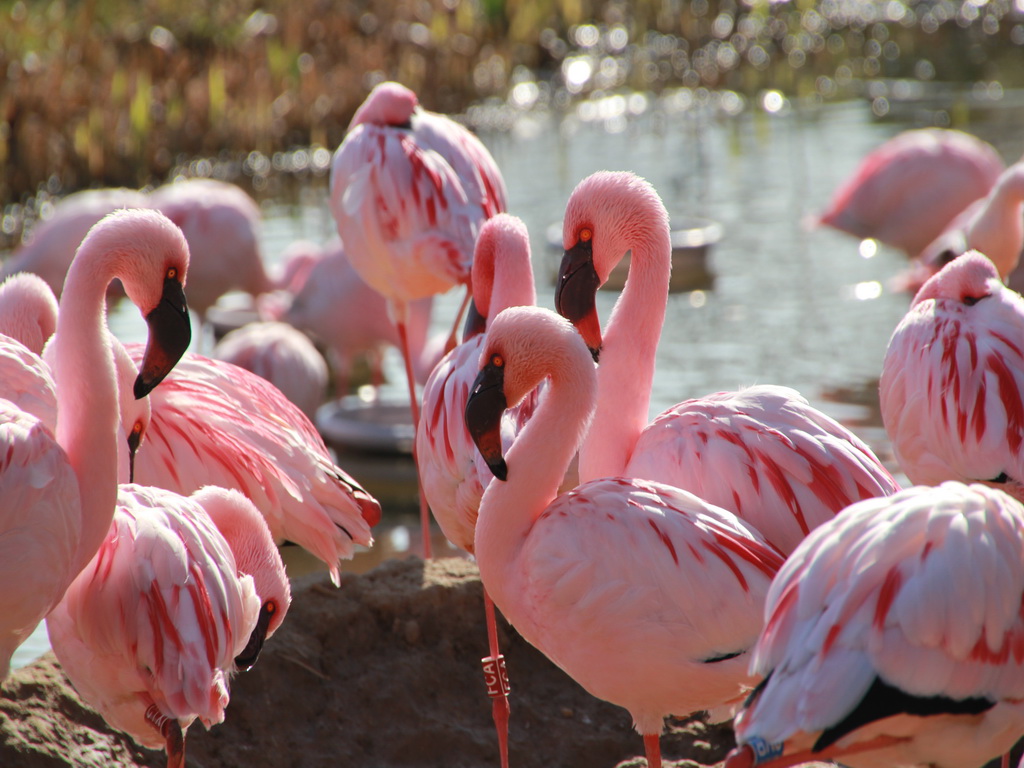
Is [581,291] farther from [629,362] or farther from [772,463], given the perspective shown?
[772,463]

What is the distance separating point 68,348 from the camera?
10.3 feet

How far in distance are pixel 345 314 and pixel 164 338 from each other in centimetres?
449

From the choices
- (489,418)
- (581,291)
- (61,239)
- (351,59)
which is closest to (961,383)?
(581,291)

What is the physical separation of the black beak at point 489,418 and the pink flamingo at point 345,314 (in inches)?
174

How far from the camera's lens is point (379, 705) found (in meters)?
4.04

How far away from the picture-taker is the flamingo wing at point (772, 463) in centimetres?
313

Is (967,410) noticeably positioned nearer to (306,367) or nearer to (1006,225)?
(1006,225)

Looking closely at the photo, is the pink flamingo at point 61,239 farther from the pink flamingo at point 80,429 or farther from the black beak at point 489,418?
the black beak at point 489,418

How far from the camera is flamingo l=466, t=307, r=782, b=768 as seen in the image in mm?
2863

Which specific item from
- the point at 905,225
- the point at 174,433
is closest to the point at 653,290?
the point at 174,433

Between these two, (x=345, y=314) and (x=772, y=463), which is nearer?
(x=772, y=463)

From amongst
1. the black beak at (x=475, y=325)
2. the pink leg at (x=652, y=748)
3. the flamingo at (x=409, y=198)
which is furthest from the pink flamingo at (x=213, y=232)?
the pink leg at (x=652, y=748)

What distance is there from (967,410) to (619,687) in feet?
4.66

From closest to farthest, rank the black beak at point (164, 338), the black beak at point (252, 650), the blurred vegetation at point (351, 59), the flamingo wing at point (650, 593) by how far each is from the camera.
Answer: the flamingo wing at point (650, 593), the black beak at point (164, 338), the black beak at point (252, 650), the blurred vegetation at point (351, 59)
